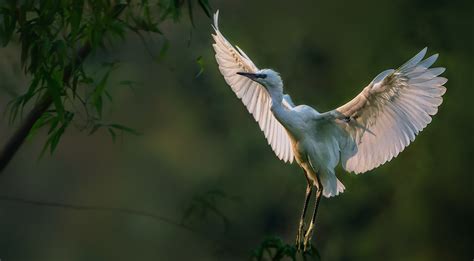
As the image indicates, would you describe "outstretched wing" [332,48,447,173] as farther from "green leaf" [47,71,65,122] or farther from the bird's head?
"green leaf" [47,71,65,122]

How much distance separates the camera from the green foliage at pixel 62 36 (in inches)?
114

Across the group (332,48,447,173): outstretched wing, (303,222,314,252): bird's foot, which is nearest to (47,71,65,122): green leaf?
(303,222,314,252): bird's foot

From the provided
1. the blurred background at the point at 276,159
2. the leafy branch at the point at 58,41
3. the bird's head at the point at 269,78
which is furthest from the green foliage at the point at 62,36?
the blurred background at the point at 276,159

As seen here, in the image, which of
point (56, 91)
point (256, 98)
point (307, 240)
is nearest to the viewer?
point (56, 91)

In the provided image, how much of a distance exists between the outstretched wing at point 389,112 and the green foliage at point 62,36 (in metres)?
0.67

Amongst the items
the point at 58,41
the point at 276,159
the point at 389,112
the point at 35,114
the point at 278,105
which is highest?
the point at 276,159

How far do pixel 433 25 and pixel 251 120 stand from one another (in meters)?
1.27

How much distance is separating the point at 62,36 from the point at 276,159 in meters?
3.48

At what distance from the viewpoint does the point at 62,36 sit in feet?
9.95

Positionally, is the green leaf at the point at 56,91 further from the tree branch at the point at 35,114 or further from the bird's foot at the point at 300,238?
the bird's foot at the point at 300,238

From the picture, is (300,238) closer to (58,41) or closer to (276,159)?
(58,41)

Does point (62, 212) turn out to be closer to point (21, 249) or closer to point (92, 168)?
point (92, 168)

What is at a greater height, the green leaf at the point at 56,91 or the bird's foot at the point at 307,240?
the bird's foot at the point at 307,240

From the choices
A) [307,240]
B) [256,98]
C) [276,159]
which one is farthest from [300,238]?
[276,159]
